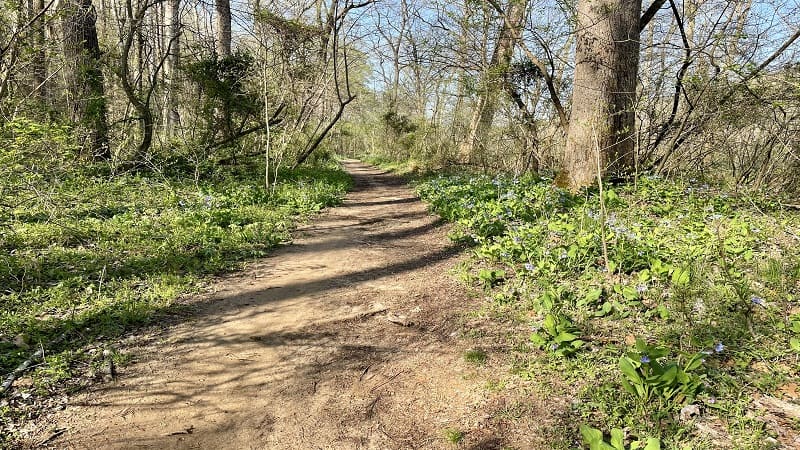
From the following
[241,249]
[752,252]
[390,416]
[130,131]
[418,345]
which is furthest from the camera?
[130,131]

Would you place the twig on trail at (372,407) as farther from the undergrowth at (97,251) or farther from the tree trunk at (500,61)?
the tree trunk at (500,61)

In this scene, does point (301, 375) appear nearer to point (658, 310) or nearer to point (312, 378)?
point (312, 378)

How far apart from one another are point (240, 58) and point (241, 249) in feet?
20.3

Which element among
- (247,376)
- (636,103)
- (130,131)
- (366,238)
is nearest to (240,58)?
(130,131)

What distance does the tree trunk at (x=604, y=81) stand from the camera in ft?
21.2

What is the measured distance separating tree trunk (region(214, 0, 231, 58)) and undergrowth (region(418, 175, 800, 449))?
355 inches

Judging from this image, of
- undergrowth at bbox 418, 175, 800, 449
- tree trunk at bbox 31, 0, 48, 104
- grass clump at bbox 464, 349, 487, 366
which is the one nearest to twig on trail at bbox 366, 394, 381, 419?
grass clump at bbox 464, 349, 487, 366

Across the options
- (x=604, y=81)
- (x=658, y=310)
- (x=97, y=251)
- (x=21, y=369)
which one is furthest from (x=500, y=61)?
(x=21, y=369)

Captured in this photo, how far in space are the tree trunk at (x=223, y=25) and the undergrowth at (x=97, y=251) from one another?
166 inches

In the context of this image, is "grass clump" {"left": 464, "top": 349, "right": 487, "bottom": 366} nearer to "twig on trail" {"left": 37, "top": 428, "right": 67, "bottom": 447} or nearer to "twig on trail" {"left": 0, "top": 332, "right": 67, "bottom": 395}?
"twig on trail" {"left": 37, "top": 428, "right": 67, "bottom": 447}

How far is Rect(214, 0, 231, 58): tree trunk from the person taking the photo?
11.1 metres

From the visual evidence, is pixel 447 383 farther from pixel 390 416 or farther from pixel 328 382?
pixel 328 382

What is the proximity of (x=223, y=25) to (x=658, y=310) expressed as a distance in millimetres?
11759

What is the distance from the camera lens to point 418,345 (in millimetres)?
3361
